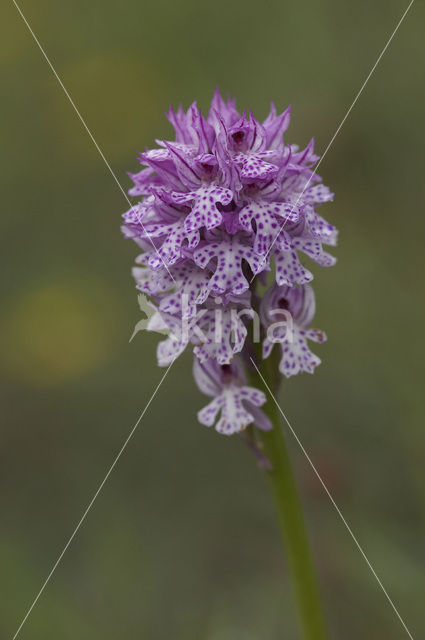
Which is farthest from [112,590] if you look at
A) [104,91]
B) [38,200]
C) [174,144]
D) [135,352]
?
[104,91]

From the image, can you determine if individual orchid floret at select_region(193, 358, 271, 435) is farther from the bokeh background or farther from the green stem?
the bokeh background

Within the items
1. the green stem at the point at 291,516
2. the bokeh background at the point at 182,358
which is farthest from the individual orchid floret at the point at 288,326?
the bokeh background at the point at 182,358

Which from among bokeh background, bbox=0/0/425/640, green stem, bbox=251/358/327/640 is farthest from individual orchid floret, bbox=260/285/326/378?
bokeh background, bbox=0/0/425/640

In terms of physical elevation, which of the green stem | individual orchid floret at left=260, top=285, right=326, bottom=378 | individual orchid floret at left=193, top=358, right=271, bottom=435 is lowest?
the green stem

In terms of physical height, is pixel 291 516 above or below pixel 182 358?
below

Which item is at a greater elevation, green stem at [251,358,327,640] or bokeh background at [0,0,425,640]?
bokeh background at [0,0,425,640]

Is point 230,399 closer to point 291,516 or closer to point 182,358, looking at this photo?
point 291,516

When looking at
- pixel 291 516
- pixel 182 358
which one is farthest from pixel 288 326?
pixel 182 358
